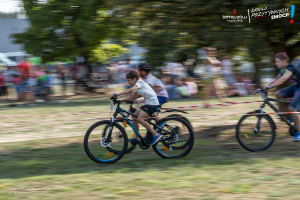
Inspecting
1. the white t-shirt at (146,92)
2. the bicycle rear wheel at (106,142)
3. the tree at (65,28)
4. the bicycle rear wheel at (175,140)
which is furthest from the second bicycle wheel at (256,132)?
the tree at (65,28)

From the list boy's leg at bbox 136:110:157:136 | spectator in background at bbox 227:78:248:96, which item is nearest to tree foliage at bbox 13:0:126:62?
boy's leg at bbox 136:110:157:136

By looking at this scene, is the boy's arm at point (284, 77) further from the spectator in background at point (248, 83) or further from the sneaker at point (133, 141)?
the spectator in background at point (248, 83)

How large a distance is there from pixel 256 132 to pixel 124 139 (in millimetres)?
2533

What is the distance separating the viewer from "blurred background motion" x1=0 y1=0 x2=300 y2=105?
25.9 feet

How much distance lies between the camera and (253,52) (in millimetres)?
7914

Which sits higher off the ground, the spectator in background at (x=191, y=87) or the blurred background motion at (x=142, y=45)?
the blurred background motion at (x=142, y=45)

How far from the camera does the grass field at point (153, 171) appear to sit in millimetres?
4980

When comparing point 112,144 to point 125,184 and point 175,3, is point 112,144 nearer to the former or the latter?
point 125,184

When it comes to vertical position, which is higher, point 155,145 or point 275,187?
point 155,145

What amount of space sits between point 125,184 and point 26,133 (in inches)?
224

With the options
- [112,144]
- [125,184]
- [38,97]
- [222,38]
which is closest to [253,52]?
[222,38]

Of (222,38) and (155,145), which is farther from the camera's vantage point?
(222,38)

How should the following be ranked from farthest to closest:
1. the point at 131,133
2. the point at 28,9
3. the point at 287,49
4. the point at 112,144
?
1. the point at 28,9
2. the point at 287,49
3. the point at 131,133
4. the point at 112,144

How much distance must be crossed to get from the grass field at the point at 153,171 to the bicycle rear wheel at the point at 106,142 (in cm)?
16
